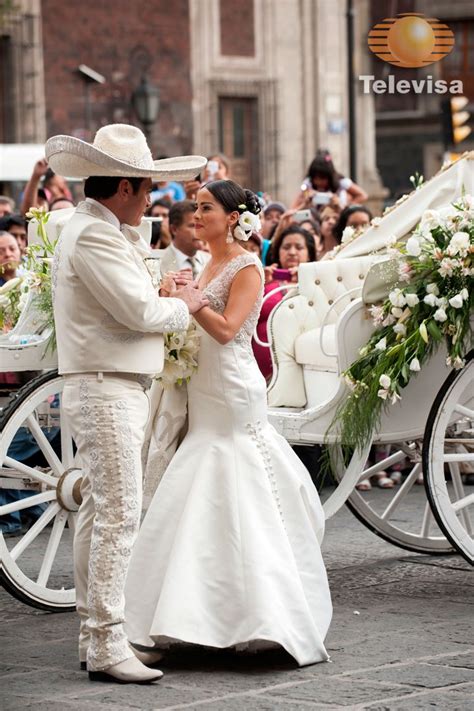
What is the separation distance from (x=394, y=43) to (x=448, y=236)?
22.3 feet

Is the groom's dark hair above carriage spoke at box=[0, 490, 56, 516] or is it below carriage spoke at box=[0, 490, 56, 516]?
above

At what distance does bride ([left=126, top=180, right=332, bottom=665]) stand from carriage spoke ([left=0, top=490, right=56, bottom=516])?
2.62ft

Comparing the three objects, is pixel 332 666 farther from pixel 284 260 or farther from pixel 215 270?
pixel 284 260

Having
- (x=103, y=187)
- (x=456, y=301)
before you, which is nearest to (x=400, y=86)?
(x=456, y=301)

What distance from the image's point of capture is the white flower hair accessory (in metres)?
5.79

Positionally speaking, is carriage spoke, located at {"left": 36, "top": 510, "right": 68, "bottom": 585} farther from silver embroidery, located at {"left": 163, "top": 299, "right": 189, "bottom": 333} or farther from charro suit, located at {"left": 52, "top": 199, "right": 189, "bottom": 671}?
silver embroidery, located at {"left": 163, "top": 299, "right": 189, "bottom": 333}

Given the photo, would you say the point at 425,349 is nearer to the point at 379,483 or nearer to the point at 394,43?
the point at 379,483

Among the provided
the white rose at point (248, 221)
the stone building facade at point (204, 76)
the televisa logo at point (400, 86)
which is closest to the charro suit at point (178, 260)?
the televisa logo at point (400, 86)

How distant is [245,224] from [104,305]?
895 millimetres

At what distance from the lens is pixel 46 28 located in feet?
86.0

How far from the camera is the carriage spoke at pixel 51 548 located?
6.32 meters

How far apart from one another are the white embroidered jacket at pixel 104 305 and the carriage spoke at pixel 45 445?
1.09 m

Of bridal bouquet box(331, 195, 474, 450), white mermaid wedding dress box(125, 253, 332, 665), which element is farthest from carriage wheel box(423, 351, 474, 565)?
white mermaid wedding dress box(125, 253, 332, 665)

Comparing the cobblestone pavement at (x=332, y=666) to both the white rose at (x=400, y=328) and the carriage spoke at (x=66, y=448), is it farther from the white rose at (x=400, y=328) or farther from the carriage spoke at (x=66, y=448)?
the white rose at (x=400, y=328)
